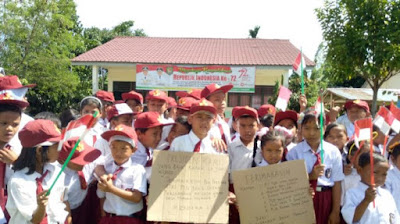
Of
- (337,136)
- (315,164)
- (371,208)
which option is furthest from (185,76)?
(371,208)

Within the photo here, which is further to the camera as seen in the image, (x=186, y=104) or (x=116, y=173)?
(x=186, y=104)

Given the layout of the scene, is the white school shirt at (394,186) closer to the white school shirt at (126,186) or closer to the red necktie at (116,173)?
the white school shirt at (126,186)

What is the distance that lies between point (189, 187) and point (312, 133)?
51.7 inches

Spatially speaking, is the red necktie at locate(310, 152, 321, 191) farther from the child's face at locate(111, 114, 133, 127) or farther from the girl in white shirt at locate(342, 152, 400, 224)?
the child's face at locate(111, 114, 133, 127)

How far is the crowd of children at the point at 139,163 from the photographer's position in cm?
285

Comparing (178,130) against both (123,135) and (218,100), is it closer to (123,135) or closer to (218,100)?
(218,100)

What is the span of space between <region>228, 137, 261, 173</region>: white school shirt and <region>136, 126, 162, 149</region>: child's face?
2.45 ft

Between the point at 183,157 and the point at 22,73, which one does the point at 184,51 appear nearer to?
the point at 22,73

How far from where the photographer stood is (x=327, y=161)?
11.9 ft

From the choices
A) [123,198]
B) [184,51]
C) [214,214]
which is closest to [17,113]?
[123,198]

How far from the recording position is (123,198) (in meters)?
3.31

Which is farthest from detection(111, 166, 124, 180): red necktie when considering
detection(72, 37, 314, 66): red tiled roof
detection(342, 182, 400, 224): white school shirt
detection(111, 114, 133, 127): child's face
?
detection(72, 37, 314, 66): red tiled roof

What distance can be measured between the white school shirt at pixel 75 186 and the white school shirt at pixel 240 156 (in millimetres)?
1359

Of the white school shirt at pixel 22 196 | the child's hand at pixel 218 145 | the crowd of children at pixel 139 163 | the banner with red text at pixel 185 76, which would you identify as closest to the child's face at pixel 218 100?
the crowd of children at pixel 139 163
